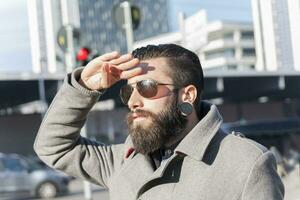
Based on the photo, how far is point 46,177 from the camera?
831 inches

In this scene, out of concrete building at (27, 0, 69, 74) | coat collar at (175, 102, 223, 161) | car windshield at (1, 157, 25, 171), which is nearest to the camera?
coat collar at (175, 102, 223, 161)

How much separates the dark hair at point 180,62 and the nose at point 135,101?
0.14 metres

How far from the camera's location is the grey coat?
2.21m

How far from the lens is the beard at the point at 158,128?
7.86 feet

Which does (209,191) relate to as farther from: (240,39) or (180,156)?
(240,39)

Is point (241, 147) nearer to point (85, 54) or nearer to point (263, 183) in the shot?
point (263, 183)

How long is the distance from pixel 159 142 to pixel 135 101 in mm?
199

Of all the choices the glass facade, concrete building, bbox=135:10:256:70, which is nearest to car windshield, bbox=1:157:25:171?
the glass facade

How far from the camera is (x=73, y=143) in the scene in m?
2.77

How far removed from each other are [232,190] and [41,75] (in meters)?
34.5

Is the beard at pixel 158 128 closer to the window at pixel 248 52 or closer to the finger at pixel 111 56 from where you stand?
the finger at pixel 111 56

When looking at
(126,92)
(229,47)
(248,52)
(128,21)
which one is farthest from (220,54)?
(126,92)

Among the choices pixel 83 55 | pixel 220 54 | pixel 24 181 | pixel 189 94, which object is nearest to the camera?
pixel 189 94

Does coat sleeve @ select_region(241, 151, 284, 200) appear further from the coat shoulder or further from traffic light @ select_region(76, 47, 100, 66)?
traffic light @ select_region(76, 47, 100, 66)
